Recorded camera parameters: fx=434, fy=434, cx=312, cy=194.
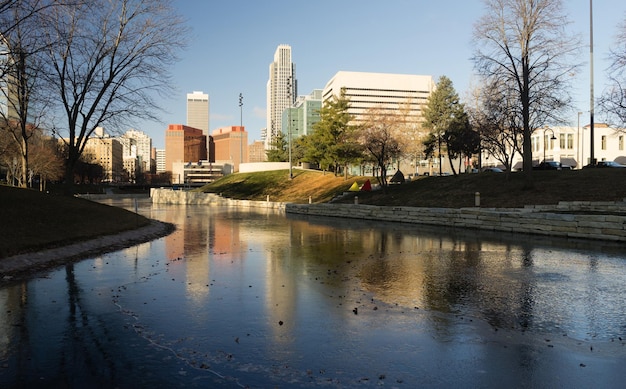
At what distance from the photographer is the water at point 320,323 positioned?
463 centimetres

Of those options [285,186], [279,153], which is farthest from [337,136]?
[279,153]

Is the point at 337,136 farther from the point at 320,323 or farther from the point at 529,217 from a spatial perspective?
the point at 320,323

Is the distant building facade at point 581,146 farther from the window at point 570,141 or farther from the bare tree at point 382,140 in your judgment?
the bare tree at point 382,140

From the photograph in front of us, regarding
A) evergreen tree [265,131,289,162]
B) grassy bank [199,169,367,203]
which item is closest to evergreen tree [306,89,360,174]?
grassy bank [199,169,367,203]

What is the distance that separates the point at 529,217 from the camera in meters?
19.4

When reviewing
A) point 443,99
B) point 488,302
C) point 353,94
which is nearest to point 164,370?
point 488,302

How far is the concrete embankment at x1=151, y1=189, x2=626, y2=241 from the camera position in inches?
652

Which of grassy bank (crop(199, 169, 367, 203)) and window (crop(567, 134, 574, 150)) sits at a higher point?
window (crop(567, 134, 574, 150))

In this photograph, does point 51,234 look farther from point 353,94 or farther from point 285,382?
point 353,94

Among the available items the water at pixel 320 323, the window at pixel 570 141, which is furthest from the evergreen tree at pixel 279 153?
the water at pixel 320 323

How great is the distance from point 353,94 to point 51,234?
161 metres

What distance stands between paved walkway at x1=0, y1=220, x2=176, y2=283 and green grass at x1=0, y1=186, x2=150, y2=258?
1.09 feet

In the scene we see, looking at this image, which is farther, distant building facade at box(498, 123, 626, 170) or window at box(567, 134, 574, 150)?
window at box(567, 134, 574, 150)

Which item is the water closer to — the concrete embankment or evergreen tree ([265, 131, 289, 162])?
the concrete embankment
